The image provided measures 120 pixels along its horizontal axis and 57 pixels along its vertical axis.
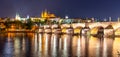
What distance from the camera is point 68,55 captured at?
101 ft

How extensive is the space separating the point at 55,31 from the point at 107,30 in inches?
858

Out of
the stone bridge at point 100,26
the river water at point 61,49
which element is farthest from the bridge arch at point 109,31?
the river water at point 61,49

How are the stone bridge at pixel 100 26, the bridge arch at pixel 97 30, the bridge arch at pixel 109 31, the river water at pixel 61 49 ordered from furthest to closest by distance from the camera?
the bridge arch at pixel 97 30 → the bridge arch at pixel 109 31 → the stone bridge at pixel 100 26 → the river water at pixel 61 49

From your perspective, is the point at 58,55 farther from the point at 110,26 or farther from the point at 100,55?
the point at 110,26

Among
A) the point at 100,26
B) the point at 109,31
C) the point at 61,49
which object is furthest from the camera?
the point at 100,26

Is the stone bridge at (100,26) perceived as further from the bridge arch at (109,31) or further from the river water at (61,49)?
the river water at (61,49)

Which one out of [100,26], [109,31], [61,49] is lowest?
[61,49]

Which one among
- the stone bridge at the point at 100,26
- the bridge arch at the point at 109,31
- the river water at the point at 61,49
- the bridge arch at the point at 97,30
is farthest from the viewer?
the bridge arch at the point at 97,30

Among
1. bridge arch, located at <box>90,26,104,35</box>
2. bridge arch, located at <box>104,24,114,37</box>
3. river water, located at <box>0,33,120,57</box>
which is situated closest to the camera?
river water, located at <box>0,33,120,57</box>

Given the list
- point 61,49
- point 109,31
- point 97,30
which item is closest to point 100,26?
point 109,31

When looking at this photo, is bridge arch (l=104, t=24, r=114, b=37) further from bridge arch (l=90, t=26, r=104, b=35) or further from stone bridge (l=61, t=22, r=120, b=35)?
bridge arch (l=90, t=26, r=104, b=35)

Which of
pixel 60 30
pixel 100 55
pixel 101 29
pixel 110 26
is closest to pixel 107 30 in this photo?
pixel 110 26

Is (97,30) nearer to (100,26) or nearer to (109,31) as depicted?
(100,26)

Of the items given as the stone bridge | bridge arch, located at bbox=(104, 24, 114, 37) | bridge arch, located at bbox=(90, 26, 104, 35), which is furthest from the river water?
bridge arch, located at bbox=(90, 26, 104, 35)
